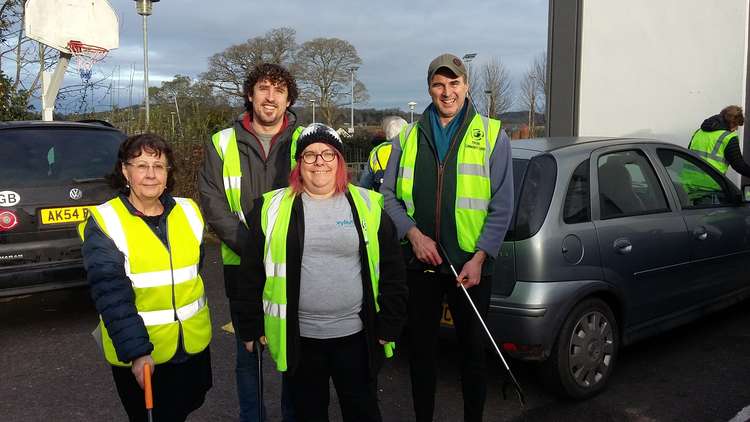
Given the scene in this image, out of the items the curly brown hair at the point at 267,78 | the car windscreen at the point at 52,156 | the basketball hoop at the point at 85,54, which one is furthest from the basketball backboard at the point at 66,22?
the curly brown hair at the point at 267,78

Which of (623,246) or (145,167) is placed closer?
(145,167)

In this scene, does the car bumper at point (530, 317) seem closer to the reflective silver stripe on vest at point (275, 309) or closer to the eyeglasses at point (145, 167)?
the reflective silver stripe on vest at point (275, 309)

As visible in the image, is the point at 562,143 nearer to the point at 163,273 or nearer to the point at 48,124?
the point at 163,273

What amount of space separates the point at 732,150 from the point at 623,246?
12.9 ft

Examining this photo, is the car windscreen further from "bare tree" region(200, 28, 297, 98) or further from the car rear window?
"bare tree" region(200, 28, 297, 98)

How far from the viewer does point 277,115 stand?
2918 mm

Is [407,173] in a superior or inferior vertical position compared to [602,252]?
superior

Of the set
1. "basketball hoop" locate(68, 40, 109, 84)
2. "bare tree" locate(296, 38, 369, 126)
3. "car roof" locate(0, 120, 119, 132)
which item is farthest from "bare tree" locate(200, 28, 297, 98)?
"car roof" locate(0, 120, 119, 132)

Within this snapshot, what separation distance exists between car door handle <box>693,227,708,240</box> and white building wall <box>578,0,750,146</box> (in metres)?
4.64

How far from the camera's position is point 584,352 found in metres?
3.57

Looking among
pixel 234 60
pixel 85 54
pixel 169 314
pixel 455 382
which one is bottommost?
pixel 455 382

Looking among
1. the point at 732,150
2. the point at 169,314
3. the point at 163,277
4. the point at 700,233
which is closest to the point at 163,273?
the point at 163,277

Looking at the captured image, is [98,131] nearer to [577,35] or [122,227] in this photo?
[122,227]

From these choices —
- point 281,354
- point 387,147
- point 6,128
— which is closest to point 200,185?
point 281,354
